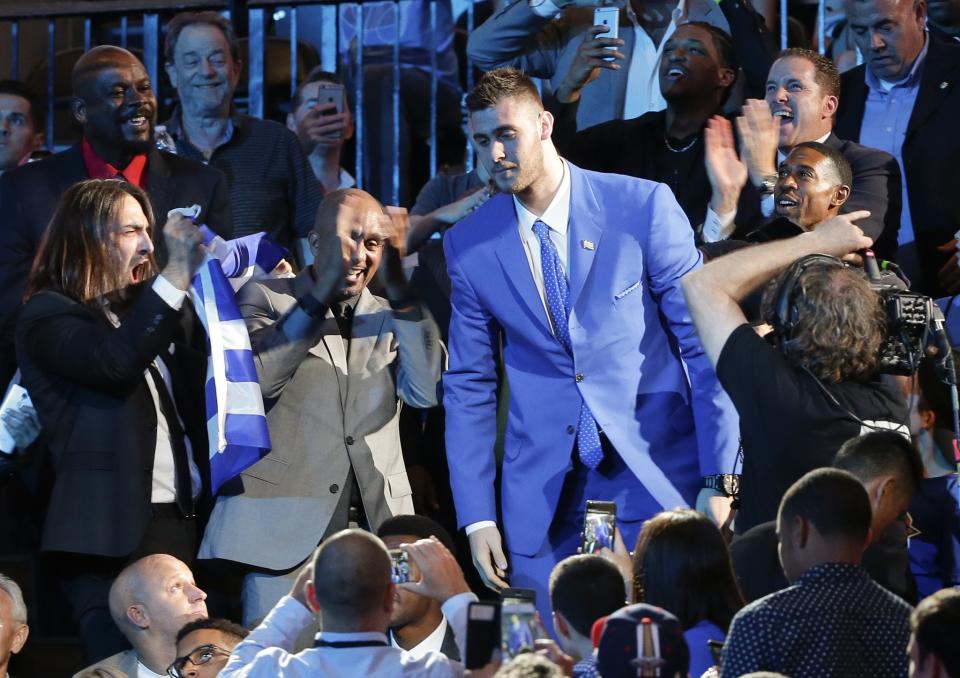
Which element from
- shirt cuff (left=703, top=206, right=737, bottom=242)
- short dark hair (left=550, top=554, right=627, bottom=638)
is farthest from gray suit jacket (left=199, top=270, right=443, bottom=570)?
short dark hair (left=550, top=554, right=627, bottom=638)

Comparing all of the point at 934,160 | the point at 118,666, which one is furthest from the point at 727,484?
the point at 934,160

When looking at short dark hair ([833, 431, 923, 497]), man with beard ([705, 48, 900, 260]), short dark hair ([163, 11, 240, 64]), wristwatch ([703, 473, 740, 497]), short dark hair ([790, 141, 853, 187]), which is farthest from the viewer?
short dark hair ([163, 11, 240, 64])

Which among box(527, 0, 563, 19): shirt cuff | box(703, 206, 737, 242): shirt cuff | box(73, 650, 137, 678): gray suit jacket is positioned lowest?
box(73, 650, 137, 678): gray suit jacket

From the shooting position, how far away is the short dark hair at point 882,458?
12.2 feet

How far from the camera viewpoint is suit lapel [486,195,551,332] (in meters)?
4.70

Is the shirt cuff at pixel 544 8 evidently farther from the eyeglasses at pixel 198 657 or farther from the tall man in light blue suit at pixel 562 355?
the eyeglasses at pixel 198 657

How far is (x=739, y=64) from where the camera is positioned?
6.64 m

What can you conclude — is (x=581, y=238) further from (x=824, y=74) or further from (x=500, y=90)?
(x=824, y=74)

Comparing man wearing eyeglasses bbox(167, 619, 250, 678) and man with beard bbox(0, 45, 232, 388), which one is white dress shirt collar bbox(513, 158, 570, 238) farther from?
man with beard bbox(0, 45, 232, 388)

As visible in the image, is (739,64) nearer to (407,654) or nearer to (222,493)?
(222,493)

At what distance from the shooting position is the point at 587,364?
4.63 m

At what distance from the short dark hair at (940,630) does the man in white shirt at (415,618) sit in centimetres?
198

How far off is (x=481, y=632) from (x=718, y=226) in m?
2.87

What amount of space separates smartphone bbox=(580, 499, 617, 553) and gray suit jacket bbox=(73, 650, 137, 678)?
1.63 meters
